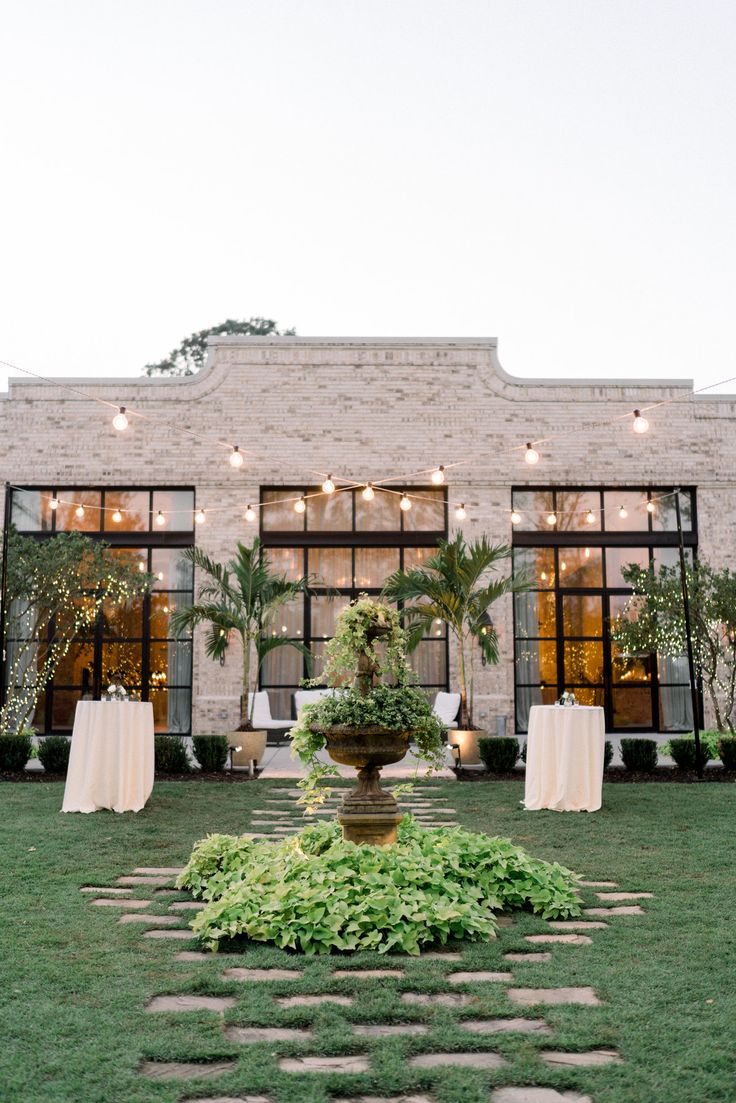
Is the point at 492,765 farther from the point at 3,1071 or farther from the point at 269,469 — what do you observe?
the point at 3,1071

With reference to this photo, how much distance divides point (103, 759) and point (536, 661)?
9.42 metres

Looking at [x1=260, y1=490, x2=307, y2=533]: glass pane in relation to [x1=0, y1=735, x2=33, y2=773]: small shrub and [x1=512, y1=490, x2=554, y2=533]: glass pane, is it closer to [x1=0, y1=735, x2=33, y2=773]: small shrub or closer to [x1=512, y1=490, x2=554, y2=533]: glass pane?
[x1=512, y1=490, x2=554, y2=533]: glass pane

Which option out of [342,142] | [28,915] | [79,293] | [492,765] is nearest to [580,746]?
[492,765]

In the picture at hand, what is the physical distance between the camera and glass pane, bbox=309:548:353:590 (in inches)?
649

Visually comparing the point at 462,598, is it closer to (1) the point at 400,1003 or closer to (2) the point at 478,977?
(2) the point at 478,977

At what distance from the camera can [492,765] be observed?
11352mm

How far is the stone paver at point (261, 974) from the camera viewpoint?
12.0 feet

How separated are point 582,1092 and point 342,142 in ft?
43.7

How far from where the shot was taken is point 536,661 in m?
16.2

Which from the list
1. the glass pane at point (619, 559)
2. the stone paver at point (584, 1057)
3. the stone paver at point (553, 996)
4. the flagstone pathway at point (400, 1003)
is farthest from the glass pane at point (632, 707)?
the stone paver at point (584, 1057)

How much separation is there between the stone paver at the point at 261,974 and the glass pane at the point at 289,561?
12.7 metres

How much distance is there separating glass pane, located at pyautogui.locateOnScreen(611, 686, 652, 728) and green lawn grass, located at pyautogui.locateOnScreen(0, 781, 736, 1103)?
10.1 meters

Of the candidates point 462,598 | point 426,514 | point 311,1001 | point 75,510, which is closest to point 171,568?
point 75,510

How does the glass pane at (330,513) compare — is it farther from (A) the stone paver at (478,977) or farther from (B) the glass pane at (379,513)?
(A) the stone paver at (478,977)
